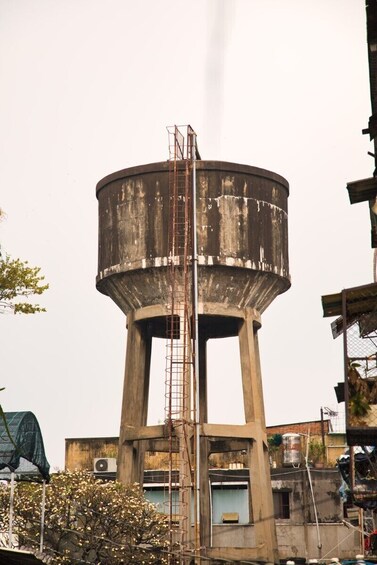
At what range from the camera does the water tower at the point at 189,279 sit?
44.7 meters

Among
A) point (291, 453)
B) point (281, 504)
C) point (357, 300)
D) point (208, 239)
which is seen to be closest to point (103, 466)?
point (281, 504)

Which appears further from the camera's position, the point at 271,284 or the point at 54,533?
the point at 271,284

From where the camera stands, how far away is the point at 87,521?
4269 cm

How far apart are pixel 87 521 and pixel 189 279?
926 centimetres

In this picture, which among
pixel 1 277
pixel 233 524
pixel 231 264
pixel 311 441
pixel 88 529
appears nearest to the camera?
pixel 1 277

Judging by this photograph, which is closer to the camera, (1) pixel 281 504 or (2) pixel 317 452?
(1) pixel 281 504

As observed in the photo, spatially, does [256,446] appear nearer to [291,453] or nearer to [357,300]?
[291,453]

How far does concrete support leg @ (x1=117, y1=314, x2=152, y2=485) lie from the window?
1132 centimetres

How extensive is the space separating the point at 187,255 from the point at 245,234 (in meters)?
2.66

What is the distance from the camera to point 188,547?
42.8 metres

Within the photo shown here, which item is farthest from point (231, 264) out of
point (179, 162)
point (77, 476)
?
point (77, 476)

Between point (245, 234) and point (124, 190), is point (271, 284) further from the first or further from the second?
point (124, 190)

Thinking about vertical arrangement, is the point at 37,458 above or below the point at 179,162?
below

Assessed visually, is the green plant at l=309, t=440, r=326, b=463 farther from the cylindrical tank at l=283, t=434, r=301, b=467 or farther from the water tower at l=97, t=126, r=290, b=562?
the water tower at l=97, t=126, r=290, b=562
